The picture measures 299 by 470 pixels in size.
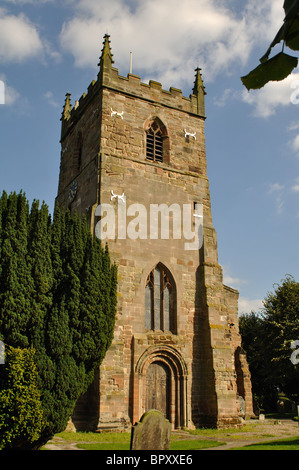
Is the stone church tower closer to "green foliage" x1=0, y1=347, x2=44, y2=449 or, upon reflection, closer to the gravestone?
"green foliage" x1=0, y1=347, x2=44, y2=449

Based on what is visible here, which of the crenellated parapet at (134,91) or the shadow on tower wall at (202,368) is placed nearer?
the shadow on tower wall at (202,368)

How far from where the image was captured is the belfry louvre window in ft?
63.8

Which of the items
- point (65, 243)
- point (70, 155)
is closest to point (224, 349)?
point (65, 243)

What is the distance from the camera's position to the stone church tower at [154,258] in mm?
15656

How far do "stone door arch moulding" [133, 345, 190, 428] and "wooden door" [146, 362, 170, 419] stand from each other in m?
0.11

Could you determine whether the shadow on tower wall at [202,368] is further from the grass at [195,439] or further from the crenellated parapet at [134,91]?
the crenellated parapet at [134,91]

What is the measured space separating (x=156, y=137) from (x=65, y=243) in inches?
359

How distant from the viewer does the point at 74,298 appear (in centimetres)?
1219

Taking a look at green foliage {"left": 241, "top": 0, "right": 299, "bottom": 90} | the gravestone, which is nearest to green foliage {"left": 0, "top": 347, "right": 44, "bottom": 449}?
the gravestone

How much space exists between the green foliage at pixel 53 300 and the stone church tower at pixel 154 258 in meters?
2.68

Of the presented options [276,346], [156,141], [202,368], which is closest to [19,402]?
[202,368]

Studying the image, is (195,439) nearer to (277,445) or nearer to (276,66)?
(277,445)

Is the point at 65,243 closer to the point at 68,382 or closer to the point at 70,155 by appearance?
the point at 68,382

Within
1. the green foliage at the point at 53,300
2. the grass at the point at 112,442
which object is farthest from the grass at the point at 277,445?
the green foliage at the point at 53,300
